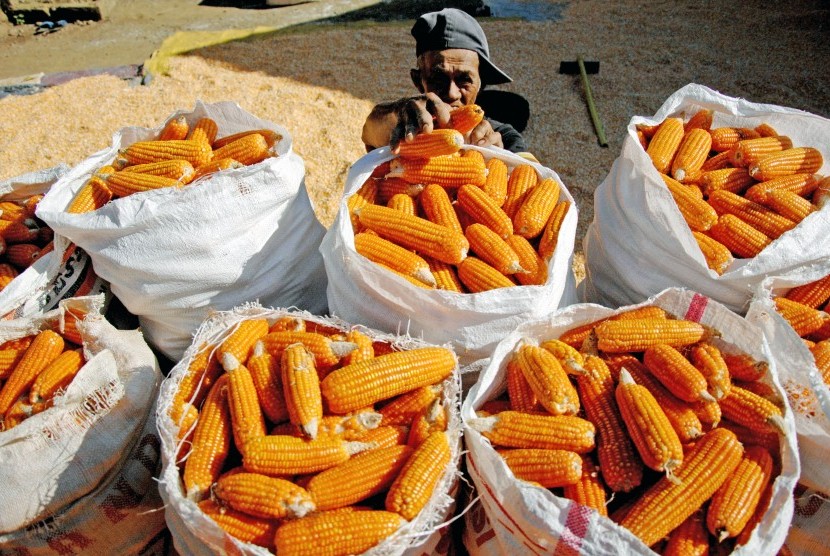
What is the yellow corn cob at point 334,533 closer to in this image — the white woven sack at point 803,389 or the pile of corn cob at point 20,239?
the white woven sack at point 803,389

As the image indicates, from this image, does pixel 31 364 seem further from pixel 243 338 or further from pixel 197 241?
pixel 243 338

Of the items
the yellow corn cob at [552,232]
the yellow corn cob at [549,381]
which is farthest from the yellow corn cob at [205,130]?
the yellow corn cob at [549,381]

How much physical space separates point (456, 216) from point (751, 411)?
4.69 ft

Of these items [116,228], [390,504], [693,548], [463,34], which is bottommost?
[693,548]

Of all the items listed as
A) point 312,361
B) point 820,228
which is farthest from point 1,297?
point 820,228

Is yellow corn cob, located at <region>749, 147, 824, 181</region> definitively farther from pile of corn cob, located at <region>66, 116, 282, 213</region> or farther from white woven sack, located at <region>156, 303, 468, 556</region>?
pile of corn cob, located at <region>66, 116, 282, 213</region>

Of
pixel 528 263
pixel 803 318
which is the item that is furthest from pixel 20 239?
pixel 803 318

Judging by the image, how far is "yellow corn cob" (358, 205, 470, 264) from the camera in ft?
7.47

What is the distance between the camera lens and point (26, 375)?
225cm

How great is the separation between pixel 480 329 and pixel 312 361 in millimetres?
685

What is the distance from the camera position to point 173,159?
2727 mm

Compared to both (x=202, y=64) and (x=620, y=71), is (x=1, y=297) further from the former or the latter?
(x=620, y=71)

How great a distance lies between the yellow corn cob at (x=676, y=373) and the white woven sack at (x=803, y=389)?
36 cm

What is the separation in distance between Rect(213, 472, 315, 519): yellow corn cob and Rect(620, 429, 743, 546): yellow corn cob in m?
1.01
